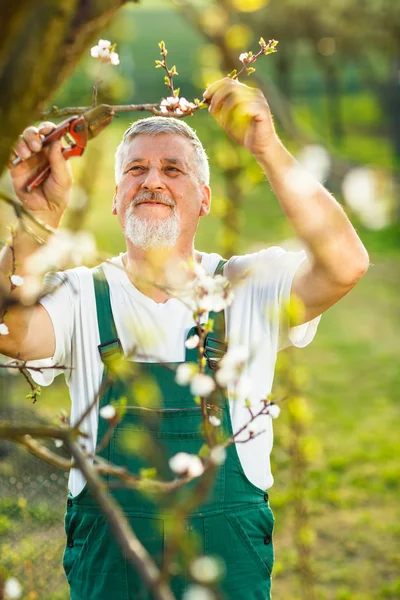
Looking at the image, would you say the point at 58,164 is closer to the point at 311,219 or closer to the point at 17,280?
the point at 17,280

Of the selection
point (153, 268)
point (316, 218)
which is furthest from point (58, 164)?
point (316, 218)

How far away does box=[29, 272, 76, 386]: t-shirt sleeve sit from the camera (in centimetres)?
216

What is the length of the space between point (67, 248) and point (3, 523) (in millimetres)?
3348

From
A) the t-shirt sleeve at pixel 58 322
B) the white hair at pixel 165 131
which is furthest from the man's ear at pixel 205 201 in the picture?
the t-shirt sleeve at pixel 58 322

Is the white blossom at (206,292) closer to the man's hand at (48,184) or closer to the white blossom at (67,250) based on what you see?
the white blossom at (67,250)

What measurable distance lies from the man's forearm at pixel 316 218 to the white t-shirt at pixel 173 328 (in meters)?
0.18

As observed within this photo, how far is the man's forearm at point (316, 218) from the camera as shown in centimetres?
199

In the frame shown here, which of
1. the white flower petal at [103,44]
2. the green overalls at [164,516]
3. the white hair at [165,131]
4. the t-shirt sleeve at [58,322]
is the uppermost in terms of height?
the white flower petal at [103,44]

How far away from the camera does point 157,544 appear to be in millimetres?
2014

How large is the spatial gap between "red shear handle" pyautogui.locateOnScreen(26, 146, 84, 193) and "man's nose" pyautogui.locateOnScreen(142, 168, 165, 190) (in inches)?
9.5

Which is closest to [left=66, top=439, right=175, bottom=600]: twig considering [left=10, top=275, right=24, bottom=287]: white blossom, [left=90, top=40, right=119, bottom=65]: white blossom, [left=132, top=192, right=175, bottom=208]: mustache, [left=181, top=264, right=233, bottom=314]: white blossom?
[left=181, top=264, right=233, bottom=314]: white blossom

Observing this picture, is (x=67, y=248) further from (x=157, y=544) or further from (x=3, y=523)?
(x=3, y=523)

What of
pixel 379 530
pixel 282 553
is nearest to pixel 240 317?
pixel 282 553

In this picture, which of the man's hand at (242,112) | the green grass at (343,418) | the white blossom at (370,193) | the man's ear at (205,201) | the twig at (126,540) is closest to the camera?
the twig at (126,540)
